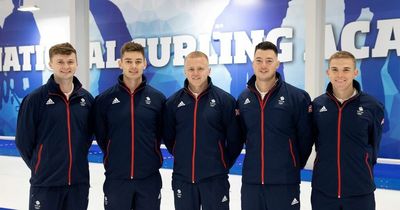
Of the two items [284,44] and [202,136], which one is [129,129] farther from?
[284,44]

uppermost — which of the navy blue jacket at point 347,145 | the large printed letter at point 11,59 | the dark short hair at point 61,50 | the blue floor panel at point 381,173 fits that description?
the large printed letter at point 11,59

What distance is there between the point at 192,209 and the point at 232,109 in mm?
746

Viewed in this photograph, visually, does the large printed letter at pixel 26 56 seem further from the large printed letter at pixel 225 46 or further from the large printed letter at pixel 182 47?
the large printed letter at pixel 225 46

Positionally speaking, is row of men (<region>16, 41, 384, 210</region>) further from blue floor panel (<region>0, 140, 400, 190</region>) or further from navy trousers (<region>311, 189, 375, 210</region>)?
blue floor panel (<region>0, 140, 400, 190</region>)

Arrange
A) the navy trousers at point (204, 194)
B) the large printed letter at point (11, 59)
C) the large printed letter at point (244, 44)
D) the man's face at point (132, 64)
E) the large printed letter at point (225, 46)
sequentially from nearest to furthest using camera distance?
the navy trousers at point (204, 194)
the man's face at point (132, 64)
the large printed letter at point (244, 44)
the large printed letter at point (225, 46)
the large printed letter at point (11, 59)

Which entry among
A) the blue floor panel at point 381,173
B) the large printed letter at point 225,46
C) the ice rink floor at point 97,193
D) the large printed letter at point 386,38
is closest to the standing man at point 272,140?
the ice rink floor at point 97,193

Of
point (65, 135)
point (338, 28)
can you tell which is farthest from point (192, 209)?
point (338, 28)

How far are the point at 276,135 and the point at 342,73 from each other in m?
0.59

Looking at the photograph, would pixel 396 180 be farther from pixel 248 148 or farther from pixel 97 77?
pixel 97 77

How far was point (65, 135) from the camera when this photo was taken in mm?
3143

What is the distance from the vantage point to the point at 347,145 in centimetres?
296

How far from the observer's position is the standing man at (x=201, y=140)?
125 inches

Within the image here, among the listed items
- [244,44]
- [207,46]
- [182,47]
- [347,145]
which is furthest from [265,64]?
[182,47]

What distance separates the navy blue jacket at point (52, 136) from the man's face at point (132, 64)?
0.41 m
